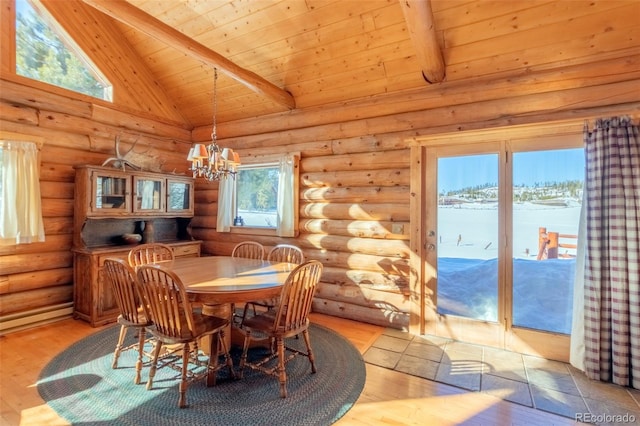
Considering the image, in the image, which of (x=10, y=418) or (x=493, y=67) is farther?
(x=493, y=67)

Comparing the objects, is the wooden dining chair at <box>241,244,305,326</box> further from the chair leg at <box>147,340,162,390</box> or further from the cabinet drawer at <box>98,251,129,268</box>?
the cabinet drawer at <box>98,251,129,268</box>

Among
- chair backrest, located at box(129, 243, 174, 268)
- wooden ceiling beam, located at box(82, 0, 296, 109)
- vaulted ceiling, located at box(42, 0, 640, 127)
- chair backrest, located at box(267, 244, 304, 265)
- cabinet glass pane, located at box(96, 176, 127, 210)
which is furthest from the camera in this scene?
cabinet glass pane, located at box(96, 176, 127, 210)

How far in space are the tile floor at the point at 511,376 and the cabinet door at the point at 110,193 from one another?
3.48 meters

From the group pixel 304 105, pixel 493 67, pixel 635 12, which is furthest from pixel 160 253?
pixel 635 12

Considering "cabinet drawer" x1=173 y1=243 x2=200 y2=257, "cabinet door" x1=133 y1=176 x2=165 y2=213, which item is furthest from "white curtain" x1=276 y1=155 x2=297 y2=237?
"cabinet door" x1=133 y1=176 x2=165 y2=213

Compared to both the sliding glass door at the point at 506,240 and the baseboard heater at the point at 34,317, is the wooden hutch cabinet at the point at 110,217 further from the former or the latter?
the sliding glass door at the point at 506,240

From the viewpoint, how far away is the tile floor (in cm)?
227

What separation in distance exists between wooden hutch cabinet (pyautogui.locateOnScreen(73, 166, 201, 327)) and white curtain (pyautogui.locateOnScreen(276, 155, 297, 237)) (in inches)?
59.6

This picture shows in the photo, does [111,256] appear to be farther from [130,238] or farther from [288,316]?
[288,316]

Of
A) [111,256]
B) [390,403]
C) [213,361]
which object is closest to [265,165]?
[111,256]

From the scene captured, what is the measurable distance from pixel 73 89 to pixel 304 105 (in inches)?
114

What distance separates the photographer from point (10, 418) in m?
2.07

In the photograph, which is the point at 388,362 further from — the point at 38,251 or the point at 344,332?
the point at 38,251
